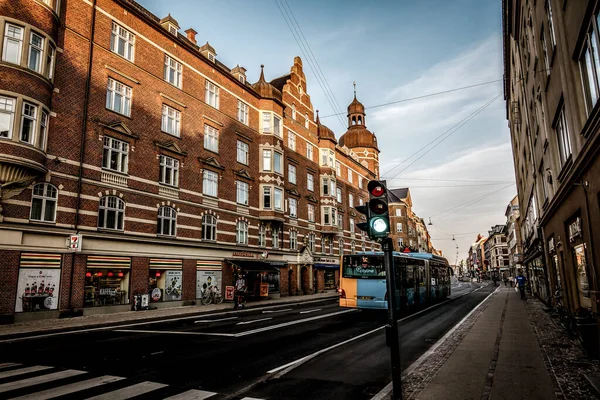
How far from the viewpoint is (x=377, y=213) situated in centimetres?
631

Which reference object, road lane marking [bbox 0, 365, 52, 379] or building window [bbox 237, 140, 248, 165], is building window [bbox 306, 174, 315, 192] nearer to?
building window [bbox 237, 140, 248, 165]

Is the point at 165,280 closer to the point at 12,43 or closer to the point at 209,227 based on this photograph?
the point at 209,227

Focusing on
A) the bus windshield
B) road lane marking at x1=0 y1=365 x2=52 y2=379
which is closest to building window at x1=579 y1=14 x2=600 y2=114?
the bus windshield

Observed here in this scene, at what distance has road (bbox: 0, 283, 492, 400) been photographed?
6582mm

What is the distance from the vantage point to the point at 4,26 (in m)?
16.4

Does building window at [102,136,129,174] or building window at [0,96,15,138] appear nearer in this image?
building window at [0,96,15,138]

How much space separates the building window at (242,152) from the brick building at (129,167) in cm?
14

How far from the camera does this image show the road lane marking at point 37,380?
6543 millimetres

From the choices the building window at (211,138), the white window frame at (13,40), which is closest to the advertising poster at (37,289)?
the white window frame at (13,40)

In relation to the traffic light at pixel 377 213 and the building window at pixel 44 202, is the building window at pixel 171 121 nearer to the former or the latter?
the building window at pixel 44 202

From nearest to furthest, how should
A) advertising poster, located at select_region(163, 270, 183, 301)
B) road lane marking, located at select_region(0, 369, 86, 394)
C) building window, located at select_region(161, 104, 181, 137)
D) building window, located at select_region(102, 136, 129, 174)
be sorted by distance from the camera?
road lane marking, located at select_region(0, 369, 86, 394) < building window, located at select_region(102, 136, 129, 174) < advertising poster, located at select_region(163, 270, 183, 301) < building window, located at select_region(161, 104, 181, 137)

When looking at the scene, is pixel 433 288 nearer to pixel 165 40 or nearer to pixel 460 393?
pixel 460 393

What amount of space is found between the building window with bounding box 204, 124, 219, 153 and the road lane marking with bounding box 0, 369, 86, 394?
2209cm

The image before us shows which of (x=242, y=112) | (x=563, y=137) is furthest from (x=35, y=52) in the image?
(x=563, y=137)
